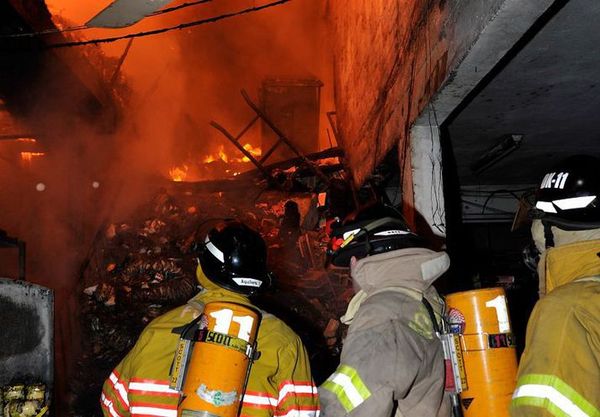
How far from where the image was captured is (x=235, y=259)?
8.66 ft

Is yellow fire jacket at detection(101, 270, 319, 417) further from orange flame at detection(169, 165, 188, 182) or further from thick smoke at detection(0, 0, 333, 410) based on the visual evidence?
orange flame at detection(169, 165, 188, 182)

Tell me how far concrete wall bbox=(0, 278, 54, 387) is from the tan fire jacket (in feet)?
8.99

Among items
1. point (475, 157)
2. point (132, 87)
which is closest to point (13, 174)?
point (132, 87)

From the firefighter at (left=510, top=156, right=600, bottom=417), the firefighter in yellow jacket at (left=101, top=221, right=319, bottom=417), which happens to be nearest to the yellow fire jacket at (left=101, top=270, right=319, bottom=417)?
the firefighter in yellow jacket at (left=101, top=221, right=319, bottom=417)

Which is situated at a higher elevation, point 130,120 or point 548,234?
point 130,120

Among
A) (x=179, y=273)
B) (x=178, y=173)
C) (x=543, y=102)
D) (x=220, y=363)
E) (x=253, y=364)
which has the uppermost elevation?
(x=178, y=173)

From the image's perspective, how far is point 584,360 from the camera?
170 centimetres

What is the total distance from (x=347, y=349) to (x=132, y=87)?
13.7 m

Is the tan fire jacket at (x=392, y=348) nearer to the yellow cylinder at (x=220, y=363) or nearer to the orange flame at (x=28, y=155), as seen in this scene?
the yellow cylinder at (x=220, y=363)

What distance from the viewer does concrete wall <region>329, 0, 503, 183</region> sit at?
390cm

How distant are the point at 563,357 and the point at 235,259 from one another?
62.6 inches

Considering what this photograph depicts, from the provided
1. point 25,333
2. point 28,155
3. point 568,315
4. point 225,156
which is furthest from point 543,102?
point 225,156

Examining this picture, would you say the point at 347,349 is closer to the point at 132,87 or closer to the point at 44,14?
the point at 44,14

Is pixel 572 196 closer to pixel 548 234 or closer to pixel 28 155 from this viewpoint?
pixel 548 234
